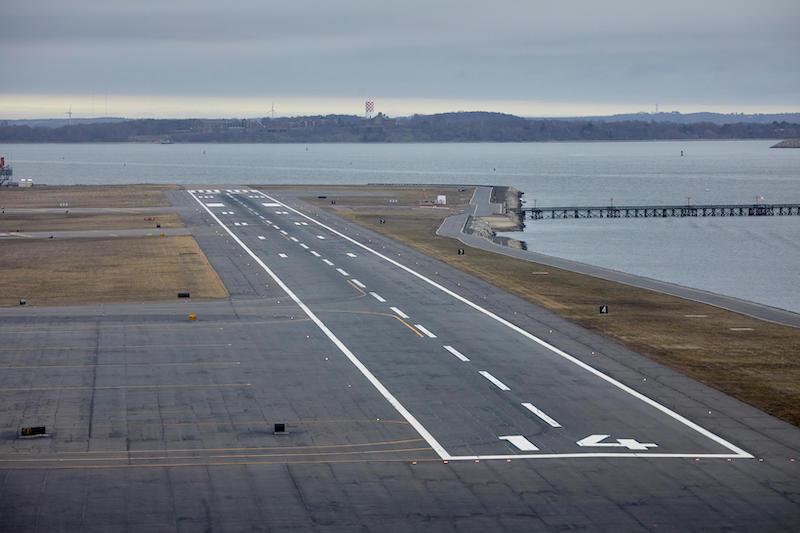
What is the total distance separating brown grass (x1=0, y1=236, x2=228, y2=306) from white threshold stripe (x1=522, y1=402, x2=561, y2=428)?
32.2 metres

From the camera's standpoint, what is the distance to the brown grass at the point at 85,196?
15650 centimetres

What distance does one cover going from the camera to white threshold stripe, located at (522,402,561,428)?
39575mm

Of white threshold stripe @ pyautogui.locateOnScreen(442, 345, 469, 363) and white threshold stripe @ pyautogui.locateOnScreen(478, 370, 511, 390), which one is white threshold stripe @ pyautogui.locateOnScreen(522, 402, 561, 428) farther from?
white threshold stripe @ pyautogui.locateOnScreen(442, 345, 469, 363)

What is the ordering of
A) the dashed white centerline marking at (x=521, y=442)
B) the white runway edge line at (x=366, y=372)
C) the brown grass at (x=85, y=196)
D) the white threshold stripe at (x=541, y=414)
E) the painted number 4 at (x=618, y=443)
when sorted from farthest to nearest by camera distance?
the brown grass at (x=85, y=196), the white threshold stripe at (x=541, y=414), the white runway edge line at (x=366, y=372), the painted number 4 at (x=618, y=443), the dashed white centerline marking at (x=521, y=442)

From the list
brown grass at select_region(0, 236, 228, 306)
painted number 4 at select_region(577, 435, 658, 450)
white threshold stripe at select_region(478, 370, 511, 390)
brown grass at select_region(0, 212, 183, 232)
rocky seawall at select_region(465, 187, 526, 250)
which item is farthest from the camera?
rocky seawall at select_region(465, 187, 526, 250)

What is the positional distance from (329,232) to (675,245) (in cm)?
4794

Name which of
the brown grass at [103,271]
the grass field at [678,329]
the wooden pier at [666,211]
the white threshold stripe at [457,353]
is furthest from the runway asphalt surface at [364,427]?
the wooden pier at [666,211]

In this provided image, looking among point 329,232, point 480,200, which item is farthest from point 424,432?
point 480,200

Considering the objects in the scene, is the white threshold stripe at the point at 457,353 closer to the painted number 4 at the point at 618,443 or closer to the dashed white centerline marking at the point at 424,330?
the dashed white centerline marking at the point at 424,330

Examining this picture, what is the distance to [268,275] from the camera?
79.8 m

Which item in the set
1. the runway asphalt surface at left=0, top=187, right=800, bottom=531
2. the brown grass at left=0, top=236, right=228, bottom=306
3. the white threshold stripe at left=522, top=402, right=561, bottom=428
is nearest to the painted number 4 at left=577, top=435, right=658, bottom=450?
the runway asphalt surface at left=0, top=187, right=800, bottom=531

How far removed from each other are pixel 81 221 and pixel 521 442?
10034cm

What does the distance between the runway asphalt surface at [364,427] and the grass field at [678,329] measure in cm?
183

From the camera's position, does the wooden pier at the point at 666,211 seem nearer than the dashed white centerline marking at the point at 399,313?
→ No
